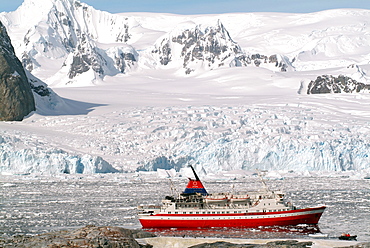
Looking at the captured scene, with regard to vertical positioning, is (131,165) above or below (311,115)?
below

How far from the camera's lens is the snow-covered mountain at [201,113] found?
57938 mm

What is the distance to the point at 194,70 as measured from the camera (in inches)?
5704

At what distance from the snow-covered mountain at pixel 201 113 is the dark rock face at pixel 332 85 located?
7.6 inches

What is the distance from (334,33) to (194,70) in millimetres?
50220

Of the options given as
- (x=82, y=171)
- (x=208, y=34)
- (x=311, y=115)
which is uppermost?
(x=208, y=34)

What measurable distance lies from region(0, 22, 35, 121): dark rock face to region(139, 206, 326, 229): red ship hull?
157ft

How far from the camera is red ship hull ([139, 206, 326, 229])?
29.8m

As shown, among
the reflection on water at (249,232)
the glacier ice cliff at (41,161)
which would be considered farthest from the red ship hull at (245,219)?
the glacier ice cliff at (41,161)

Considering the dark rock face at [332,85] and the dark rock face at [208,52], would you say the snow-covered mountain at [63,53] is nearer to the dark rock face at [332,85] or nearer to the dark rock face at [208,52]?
the dark rock face at [208,52]

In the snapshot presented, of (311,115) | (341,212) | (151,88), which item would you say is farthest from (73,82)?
(341,212)

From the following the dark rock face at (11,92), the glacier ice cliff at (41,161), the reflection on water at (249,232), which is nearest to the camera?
the reflection on water at (249,232)

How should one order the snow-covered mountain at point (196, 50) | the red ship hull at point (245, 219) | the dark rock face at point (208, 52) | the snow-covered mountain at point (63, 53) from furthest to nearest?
the dark rock face at point (208, 52)
the snow-covered mountain at point (196, 50)
the snow-covered mountain at point (63, 53)
the red ship hull at point (245, 219)

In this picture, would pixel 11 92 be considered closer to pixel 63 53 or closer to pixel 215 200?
pixel 215 200

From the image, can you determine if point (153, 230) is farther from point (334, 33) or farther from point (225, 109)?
point (334, 33)
